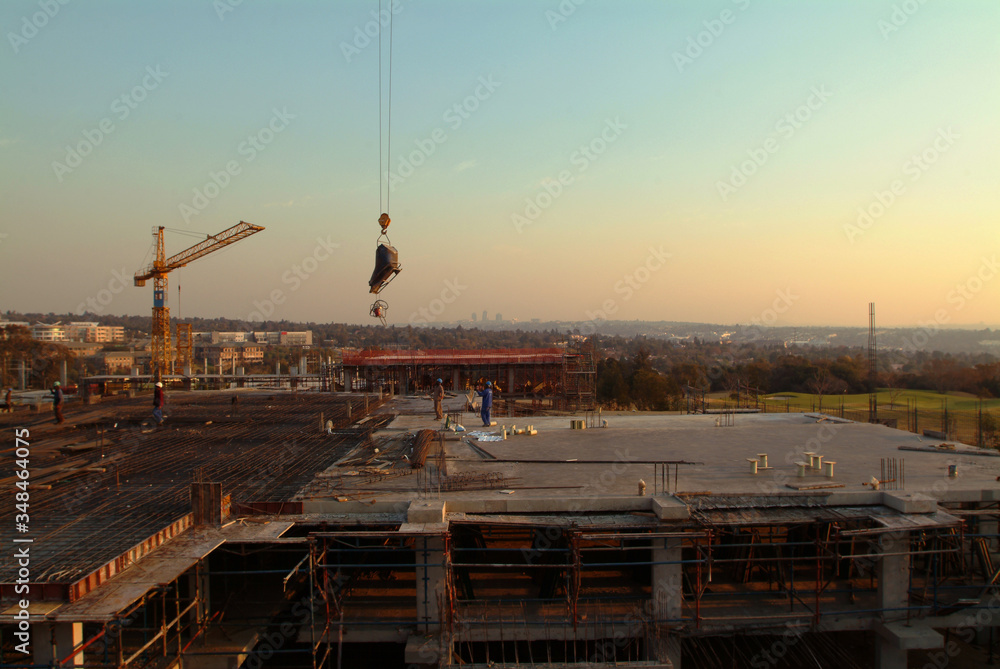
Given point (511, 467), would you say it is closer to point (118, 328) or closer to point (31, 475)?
point (31, 475)

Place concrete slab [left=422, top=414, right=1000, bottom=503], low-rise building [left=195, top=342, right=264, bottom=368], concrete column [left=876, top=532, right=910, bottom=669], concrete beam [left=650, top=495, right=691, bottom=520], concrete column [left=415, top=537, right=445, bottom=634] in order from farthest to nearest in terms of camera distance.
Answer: low-rise building [left=195, top=342, right=264, bottom=368]
concrete slab [left=422, top=414, right=1000, bottom=503]
concrete column [left=876, top=532, right=910, bottom=669]
concrete beam [left=650, top=495, right=691, bottom=520]
concrete column [left=415, top=537, right=445, bottom=634]

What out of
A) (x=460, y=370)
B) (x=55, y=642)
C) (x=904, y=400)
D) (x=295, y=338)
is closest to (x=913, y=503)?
(x=55, y=642)

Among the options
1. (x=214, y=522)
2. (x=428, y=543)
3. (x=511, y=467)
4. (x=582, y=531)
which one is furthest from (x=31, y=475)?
(x=582, y=531)

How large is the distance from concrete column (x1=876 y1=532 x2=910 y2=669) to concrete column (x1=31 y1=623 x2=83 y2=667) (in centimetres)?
994

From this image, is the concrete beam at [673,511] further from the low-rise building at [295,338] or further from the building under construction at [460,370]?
the low-rise building at [295,338]

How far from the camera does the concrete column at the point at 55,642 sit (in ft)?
19.5

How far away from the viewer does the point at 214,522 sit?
8344mm

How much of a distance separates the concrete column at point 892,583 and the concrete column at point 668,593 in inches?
114

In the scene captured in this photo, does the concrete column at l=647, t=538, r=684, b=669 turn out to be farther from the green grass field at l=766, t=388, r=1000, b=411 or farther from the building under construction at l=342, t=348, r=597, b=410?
the green grass field at l=766, t=388, r=1000, b=411

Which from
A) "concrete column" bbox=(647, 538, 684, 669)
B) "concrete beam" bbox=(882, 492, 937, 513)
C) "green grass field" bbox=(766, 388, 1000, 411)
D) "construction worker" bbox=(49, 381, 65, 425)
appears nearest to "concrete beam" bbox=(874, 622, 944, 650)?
"concrete beam" bbox=(882, 492, 937, 513)

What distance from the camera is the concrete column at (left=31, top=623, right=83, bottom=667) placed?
593cm

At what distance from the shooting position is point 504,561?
10258 mm

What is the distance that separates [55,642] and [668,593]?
726 centimetres

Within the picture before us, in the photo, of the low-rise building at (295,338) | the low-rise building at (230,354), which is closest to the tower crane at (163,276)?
the low-rise building at (230,354)
